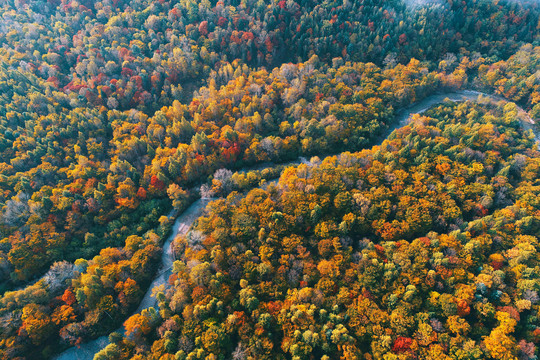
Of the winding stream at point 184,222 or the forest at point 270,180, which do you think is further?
the winding stream at point 184,222

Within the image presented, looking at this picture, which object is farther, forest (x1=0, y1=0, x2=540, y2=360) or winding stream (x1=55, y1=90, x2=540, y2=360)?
winding stream (x1=55, y1=90, x2=540, y2=360)

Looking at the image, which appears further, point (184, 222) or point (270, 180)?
point (270, 180)

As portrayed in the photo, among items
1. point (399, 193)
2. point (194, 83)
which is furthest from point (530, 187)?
point (194, 83)

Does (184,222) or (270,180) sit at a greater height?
(270,180)
